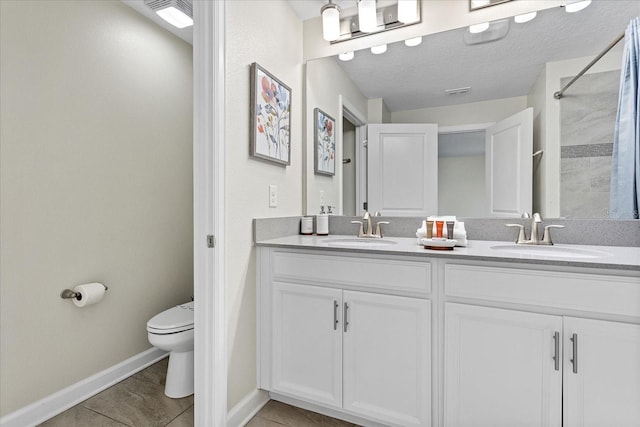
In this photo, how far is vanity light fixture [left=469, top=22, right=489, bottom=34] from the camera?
1677mm

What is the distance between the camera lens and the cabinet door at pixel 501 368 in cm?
112

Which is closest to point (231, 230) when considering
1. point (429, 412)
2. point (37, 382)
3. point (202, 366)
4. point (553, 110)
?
point (202, 366)

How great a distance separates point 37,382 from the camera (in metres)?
1.60

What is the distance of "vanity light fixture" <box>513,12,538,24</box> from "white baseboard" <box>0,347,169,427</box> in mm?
2884

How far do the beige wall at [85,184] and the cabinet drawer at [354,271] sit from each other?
1127mm

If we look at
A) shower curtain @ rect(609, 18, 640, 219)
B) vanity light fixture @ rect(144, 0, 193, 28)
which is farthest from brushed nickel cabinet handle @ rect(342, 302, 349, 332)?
vanity light fixture @ rect(144, 0, 193, 28)

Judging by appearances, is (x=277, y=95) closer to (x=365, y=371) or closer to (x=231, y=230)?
(x=231, y=230)

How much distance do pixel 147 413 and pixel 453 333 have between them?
153 cm

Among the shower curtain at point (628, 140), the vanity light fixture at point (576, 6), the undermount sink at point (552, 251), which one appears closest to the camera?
the undermount sink at point (552, 251)

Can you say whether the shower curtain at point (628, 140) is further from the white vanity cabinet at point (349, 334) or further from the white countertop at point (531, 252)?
the white vanity cabinet at point (349, 334)

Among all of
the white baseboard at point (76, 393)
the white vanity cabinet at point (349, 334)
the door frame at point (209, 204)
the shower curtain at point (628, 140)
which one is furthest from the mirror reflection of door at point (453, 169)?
the white baseboard at point (76, 393)

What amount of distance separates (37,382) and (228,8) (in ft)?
6.57

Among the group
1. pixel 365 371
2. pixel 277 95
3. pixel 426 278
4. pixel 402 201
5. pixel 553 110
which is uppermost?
pixel 277 95

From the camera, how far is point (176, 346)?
174 centimetres
